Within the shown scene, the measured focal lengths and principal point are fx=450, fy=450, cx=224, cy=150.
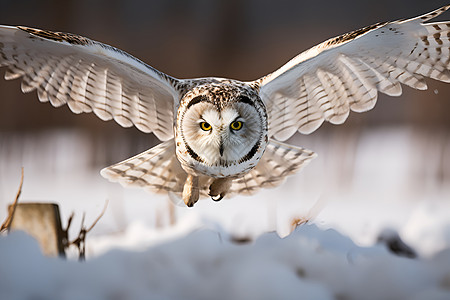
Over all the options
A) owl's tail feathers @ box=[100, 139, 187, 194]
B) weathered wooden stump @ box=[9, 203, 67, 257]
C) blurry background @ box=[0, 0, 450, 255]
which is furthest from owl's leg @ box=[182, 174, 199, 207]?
blurry background @ box=[0, 0, 450, 255]

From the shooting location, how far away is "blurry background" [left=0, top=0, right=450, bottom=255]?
2.23m

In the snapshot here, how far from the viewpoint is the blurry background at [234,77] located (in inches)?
87.9

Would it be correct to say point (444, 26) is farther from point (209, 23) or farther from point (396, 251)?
point (209, 23)

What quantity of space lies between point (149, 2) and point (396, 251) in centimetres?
191

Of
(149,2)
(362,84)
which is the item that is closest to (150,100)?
(362,84)

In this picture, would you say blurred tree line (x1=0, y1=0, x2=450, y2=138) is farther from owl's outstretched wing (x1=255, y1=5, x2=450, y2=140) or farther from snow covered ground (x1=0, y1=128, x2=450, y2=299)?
owl's outstretched wing (x1=255, y1=5, x2=450, y2=140)

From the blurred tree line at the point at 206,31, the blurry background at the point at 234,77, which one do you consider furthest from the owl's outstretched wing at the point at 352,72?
the blurred tree line at the point at 206,31

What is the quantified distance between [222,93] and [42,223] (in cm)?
45

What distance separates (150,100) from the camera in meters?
1.20

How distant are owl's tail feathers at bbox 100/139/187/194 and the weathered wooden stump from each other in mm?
475

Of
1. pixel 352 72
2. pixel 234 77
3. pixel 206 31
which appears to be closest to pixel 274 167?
pixel 352 72

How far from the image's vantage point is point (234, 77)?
7.49 feet

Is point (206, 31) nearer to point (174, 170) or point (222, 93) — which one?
point (174, 170)

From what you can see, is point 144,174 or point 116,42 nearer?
point 144,174
